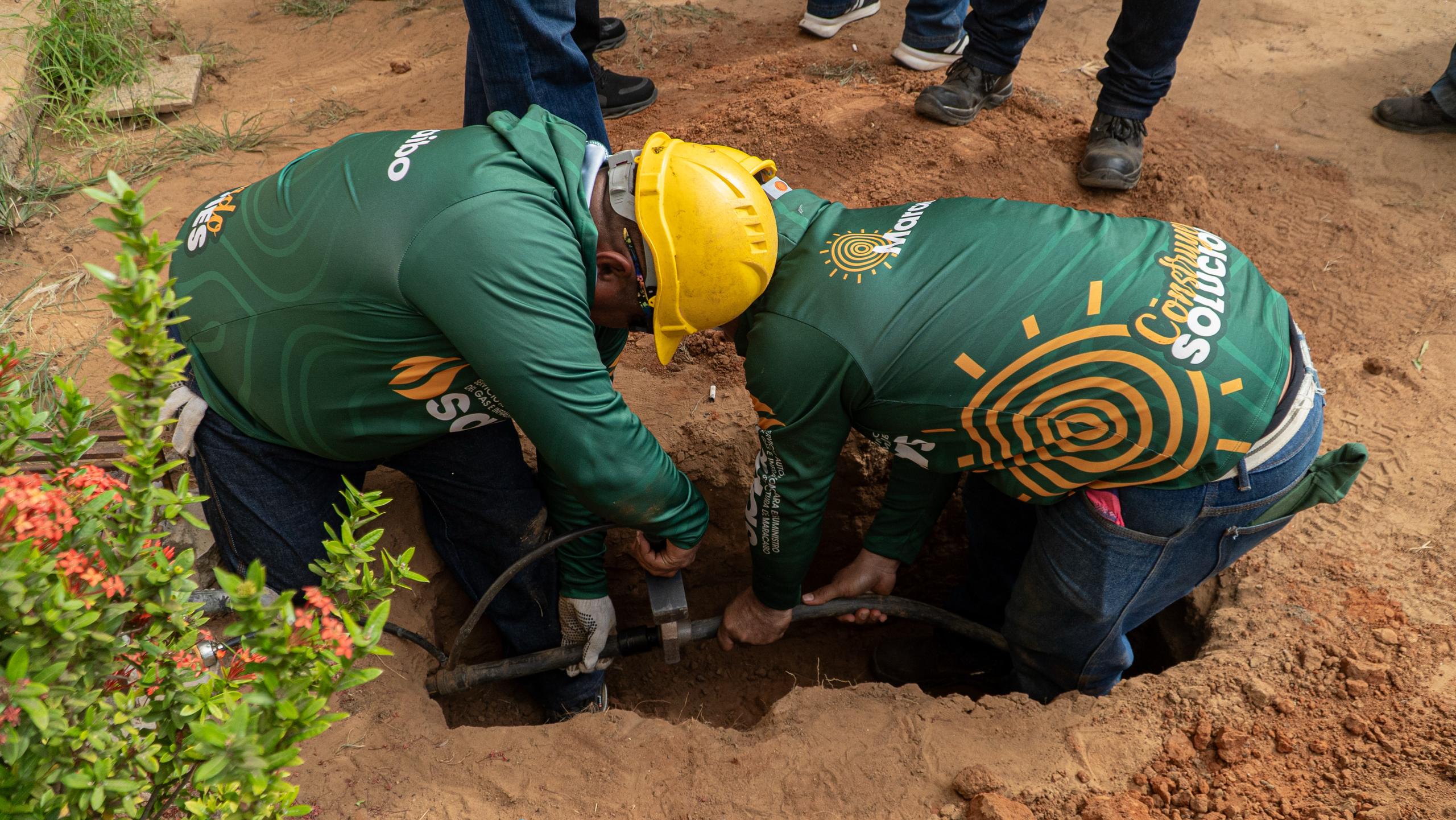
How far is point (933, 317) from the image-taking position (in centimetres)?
184

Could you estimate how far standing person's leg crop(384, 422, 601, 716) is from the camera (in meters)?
2.37

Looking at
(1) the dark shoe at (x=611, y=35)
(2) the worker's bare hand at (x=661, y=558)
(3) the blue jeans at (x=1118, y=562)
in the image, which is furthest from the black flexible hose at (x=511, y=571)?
(1) the dark shoe at (x=611, y=35)

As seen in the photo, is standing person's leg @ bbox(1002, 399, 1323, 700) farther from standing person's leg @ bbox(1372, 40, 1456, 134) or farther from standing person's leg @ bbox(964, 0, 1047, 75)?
standing person's leg @ bbox(1372, 40, 1456, 134)

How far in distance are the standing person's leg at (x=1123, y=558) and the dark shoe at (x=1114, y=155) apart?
1.75 m

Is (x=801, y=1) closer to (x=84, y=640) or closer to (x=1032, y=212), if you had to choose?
(x=1032, y=212)

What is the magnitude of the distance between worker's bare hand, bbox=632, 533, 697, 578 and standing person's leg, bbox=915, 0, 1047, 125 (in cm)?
242

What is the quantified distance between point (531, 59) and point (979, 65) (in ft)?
6.33

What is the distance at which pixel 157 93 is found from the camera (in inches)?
177

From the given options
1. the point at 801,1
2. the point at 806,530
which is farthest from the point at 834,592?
the point at 801,1

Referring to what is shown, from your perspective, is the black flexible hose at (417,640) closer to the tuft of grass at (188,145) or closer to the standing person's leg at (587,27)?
the standing person's leg at (587,27)

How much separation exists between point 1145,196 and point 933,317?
7.28 ft

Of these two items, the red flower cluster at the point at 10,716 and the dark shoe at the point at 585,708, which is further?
the dark shoe at the point at 585,708

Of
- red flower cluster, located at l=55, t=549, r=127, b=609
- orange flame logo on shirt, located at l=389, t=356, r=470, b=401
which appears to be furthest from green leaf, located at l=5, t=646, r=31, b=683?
orange flame logo on shirt, located at l=389, t=356, r=470, b=401

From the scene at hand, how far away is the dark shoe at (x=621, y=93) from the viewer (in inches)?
162
